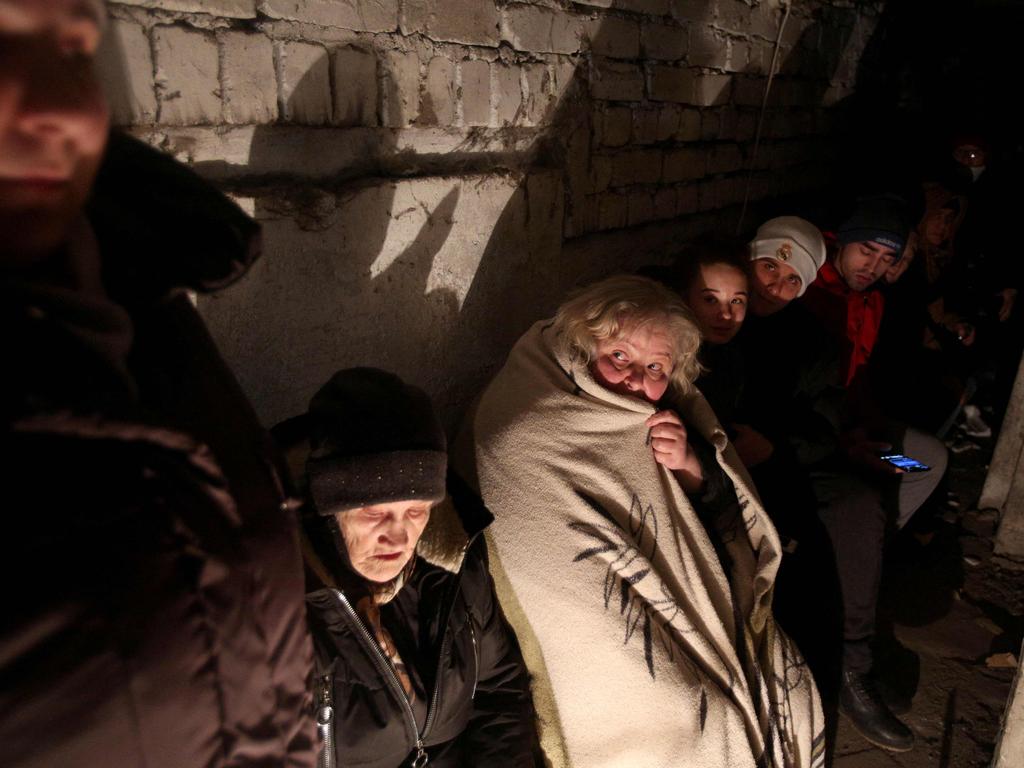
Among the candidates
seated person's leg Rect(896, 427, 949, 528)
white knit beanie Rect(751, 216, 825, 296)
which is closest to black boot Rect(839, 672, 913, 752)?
seated person's leg Rect(896, 427, 949, 528)

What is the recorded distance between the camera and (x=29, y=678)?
625 millimetres

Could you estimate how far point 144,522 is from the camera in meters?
0.69

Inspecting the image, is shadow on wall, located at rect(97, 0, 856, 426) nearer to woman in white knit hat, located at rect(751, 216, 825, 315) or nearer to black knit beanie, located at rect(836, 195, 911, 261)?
woman in white knit hat, located at rect(751, 216, 825, 315)

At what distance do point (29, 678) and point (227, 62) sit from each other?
53.2 inches

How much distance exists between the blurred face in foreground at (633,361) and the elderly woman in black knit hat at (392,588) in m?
0.60

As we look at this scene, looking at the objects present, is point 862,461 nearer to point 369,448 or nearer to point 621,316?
point 621,316

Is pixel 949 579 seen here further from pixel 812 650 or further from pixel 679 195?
pixel 679 195

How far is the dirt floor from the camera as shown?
2.60 m

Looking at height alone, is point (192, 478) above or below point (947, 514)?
above

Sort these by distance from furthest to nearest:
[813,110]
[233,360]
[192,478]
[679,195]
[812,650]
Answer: [813,110] → [679,195] → [812,650] → [233,360] → [192,478]

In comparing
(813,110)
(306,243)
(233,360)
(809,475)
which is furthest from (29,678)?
(813,110)

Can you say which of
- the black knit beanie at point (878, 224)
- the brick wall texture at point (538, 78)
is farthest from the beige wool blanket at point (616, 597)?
the black knit beanie at point (878, 224)

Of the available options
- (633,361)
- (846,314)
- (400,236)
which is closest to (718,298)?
(633,361)

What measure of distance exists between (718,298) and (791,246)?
539 mm
